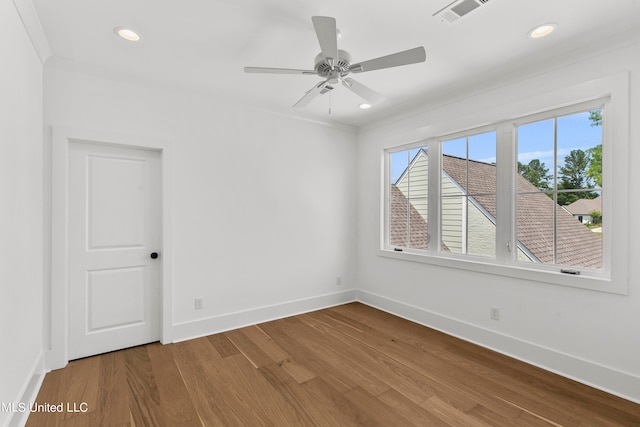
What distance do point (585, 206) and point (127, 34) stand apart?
379 centimetres

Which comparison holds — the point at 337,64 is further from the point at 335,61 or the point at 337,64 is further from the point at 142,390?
the point at 142,390

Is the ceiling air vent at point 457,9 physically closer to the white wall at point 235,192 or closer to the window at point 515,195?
the window at point 515,195

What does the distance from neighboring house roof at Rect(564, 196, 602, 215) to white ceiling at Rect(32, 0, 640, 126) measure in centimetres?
116

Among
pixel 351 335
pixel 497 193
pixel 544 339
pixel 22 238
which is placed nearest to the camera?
pixel 22 238

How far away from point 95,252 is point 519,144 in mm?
4092

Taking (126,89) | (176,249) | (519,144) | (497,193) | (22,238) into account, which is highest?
(126,89)

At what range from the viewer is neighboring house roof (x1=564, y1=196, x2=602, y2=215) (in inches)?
93.7

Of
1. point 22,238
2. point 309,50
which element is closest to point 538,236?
point 309,50

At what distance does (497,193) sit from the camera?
9.82ft

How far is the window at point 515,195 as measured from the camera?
2.44 m

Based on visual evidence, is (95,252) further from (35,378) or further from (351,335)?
(351,335)

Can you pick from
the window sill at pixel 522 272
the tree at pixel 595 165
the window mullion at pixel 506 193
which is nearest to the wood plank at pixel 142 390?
the window sill at pixel 522 272

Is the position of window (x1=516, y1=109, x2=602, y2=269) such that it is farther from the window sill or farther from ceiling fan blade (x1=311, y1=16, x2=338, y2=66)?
ceiling fan blade (x1=311, y1=16, x2=338, y2=66)

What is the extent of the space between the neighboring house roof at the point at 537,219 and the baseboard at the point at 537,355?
0.77 m
